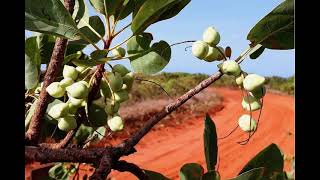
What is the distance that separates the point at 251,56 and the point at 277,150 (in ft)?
0.35

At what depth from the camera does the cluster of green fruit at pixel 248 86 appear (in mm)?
472

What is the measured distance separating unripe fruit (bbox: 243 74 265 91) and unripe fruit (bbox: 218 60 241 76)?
0.01m

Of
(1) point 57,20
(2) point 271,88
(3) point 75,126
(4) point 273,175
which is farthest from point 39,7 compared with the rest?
(2) point 271,88

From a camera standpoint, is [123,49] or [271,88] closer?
[123,49]

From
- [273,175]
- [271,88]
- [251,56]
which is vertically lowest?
[271,88]

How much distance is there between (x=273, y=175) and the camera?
51 centimetres

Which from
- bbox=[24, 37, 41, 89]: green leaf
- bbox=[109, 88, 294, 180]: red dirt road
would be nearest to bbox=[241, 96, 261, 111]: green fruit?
bbox=[24, 37, 41, 89]: green leaf

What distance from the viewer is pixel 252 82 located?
47 centimetres

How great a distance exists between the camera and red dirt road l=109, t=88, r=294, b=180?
6230mm

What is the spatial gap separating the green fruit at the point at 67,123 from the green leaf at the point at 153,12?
0.12 metres

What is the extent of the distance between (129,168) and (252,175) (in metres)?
0.12

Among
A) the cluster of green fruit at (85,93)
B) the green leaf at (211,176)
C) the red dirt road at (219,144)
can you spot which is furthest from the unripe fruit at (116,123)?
the red dirt road at (219,144)

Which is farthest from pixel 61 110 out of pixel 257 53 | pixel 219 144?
pixel 219 144
